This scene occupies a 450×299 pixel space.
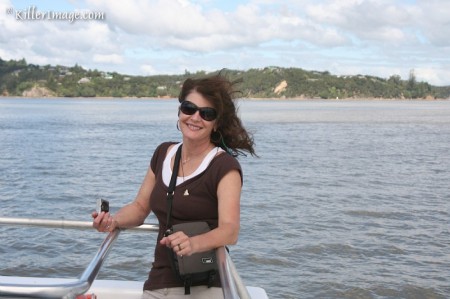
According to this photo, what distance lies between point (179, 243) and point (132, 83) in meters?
157

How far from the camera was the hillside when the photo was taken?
510ft

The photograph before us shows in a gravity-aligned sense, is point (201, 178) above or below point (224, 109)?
below

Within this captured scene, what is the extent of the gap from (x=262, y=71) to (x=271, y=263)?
153848mm

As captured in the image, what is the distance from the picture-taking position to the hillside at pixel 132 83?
15550 cm

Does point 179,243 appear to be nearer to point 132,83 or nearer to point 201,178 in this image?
point 201,178

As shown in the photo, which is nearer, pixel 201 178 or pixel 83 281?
pixel 83 281

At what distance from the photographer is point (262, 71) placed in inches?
6358

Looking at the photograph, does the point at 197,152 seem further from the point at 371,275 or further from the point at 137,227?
the point at 371,275

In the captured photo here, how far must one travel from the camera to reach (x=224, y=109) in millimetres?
2926

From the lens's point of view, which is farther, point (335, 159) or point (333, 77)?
point (333, 77)

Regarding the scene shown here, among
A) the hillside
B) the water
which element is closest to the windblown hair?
the water

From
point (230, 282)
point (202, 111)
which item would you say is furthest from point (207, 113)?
point (230, 282)

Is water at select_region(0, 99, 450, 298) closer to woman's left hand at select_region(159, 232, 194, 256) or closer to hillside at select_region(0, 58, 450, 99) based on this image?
woman's left hand at select_region(159, 232, 194, 256)

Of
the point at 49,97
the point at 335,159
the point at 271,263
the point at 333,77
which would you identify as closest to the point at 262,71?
the point at 333,77
